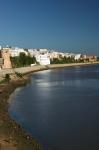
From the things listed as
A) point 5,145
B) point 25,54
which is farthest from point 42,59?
point 5,145

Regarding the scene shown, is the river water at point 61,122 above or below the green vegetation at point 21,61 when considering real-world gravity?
below

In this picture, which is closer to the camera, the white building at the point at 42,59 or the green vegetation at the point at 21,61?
the green vegetation at the point at 21,61

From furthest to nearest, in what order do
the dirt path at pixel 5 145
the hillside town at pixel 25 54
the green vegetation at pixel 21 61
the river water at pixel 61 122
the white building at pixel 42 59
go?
1. the white building at pixel 42 59
2. the green vegetation at pixel 21 61
3. the hillside town at pixel 25 54
4. the river water at pixel 61 122
5. the dirt path at pixel 5 145

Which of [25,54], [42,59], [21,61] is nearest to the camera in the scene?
[21,61]

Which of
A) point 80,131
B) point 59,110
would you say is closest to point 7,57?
point 59,110

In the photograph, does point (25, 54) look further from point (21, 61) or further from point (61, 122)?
point (61, 122)

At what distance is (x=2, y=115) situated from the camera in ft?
39.7

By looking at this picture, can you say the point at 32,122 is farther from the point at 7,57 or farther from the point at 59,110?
the point at 7,57

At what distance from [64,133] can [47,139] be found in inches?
32.0

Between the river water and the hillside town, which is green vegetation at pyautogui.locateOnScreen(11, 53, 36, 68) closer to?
the hillside town

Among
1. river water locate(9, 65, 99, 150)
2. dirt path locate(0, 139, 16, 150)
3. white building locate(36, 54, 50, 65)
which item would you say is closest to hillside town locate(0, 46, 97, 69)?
white building locate(36, 54, 50, 65)

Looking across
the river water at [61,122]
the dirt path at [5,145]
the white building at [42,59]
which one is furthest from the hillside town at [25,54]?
the dirt path at [5,145]

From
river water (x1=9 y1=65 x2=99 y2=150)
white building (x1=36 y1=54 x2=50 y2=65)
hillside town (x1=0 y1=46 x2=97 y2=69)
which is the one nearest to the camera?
river water (x1=9 y1=65 x2=99 y2=150)

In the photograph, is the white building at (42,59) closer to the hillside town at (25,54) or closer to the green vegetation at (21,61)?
the hillside town at (25,54)
